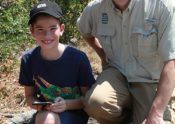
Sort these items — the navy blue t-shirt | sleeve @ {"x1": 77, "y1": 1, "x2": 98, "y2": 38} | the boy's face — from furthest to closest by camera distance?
sleeve @ {"x1": 77, "y1": 1, "x2": 98, "y2": 38}, the navy blue t-shirt, the boy's face

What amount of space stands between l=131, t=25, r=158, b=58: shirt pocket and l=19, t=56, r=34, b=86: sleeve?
100cm

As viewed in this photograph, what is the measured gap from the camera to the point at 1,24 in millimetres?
4422

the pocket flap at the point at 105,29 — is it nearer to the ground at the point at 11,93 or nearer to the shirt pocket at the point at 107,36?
the shirt pocket at the point at 107,36

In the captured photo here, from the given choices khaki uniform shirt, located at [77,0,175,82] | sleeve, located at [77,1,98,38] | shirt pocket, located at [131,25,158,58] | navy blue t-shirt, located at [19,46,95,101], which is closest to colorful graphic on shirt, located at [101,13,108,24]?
khaki uniform shirt, located at [77,0,175,82]

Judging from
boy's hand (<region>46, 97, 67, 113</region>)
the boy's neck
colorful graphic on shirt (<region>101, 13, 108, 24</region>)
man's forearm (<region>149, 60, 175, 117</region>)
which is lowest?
boy's hand (<region>46, 97, 67, 113</region>)

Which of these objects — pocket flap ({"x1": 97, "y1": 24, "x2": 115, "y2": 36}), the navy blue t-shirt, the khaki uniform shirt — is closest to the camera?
the khaki uniform shirt

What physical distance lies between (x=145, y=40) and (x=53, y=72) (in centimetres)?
86

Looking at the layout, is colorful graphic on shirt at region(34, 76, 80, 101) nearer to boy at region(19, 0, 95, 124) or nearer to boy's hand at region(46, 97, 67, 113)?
boy at region(19, 0, 95, 124)

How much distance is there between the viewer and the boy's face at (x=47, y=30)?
2902 mm

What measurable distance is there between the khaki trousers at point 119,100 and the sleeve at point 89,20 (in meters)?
0.50

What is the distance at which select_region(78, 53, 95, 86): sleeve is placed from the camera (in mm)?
3021

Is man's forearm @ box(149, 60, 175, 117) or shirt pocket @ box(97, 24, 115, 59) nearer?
man's forearm @ box(149, 60, 175, 117)

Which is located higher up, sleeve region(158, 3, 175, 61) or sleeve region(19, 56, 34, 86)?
sleeve region(158, 3, 175, 61)

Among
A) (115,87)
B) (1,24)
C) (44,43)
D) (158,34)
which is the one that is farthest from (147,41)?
(1,24)
